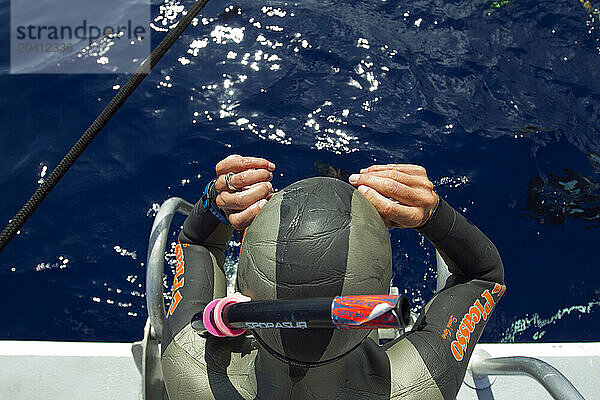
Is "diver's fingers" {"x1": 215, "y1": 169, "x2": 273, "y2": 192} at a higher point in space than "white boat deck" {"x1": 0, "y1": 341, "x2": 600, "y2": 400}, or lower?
higher

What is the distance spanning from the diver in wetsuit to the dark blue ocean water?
2.02 metres

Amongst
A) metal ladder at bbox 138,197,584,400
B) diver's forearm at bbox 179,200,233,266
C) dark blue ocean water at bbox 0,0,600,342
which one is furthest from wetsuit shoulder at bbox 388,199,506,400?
dark blue ocean water at bbox 0,0,600,342

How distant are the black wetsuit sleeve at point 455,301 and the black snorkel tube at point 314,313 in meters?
0.63

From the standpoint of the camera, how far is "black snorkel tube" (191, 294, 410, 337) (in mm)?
1030

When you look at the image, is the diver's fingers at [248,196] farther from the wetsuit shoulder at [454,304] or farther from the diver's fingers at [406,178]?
the wetsuit shoulder at [454,304]

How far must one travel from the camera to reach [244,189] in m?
1.67

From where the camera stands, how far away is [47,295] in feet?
12.7

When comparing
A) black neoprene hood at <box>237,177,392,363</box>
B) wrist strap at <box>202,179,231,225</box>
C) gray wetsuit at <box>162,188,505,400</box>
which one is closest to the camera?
black neoprene hood at <box>237,177,392,363</box>

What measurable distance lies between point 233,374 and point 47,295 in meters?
2.85

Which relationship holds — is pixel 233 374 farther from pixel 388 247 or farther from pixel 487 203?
pixel 487 203

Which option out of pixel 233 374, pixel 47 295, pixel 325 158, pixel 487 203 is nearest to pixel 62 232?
pixel 47 295

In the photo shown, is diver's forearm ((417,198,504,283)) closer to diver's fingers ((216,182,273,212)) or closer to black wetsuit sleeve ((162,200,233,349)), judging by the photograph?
diver's fingers ((216,182,273,212))

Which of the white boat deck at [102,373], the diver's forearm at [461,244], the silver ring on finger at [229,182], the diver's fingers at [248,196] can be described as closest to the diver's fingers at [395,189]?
the diver's forearm at [461,244]

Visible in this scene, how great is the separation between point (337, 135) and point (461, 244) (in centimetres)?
299
